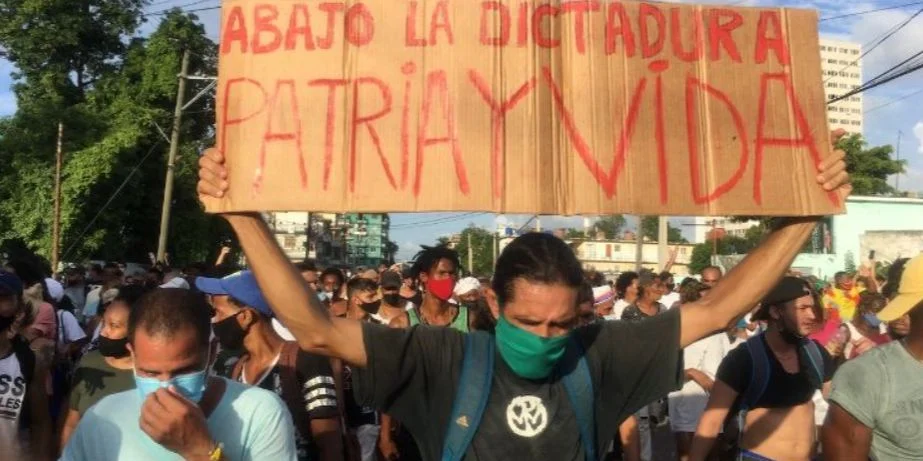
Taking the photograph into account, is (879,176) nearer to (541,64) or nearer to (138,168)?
(138,168)

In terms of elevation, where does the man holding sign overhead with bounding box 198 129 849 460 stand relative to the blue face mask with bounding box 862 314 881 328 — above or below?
above

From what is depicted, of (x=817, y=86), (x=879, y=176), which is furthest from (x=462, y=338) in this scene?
(x=879, y=176)

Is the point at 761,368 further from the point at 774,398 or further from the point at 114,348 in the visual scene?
the point at 114,348

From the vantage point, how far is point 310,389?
4.35 metres

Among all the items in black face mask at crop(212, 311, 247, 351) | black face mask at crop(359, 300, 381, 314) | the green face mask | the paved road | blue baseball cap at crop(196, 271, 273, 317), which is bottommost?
the paved road

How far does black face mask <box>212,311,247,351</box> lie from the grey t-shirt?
2450 millimetres

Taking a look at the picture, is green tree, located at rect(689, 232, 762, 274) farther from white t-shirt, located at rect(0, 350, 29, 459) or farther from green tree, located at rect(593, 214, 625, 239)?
white t-shirt, located at rect(0, 350, 29, 459)

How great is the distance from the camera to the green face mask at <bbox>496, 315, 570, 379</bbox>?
2.77 metres

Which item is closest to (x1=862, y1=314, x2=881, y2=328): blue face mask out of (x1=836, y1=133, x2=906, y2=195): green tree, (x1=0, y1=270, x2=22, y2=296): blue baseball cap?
(x1=0, y1=270, x2=22, y2=296): blue baseball cap

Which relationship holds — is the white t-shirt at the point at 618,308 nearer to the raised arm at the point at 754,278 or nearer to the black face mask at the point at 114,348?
the black face mask at the point at 114,348

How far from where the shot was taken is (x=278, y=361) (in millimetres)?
4418

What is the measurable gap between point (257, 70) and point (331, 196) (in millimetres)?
432

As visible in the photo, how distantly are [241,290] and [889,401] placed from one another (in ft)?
8.67

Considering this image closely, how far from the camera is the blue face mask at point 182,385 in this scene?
8.92ft
